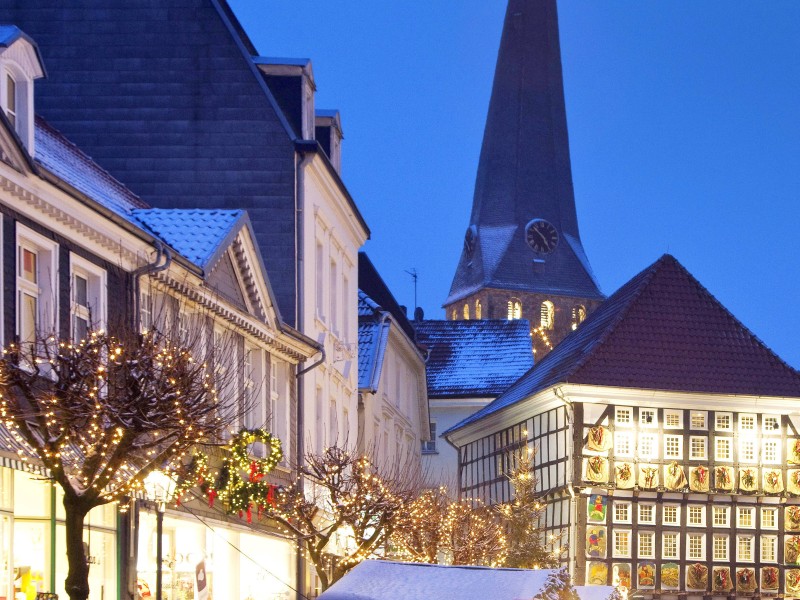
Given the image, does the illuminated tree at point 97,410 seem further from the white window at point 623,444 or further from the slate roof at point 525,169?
the slate roof at point 525,169

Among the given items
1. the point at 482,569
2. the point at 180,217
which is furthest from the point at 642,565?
the point at 482,569

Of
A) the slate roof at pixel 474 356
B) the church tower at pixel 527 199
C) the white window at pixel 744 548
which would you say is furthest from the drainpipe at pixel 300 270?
the church tower at pixel 527 199

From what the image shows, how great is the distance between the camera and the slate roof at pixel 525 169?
127625 millimetres

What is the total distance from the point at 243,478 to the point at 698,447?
2357cm

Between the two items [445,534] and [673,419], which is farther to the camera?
[673,419]

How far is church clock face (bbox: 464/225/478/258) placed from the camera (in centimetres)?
13100

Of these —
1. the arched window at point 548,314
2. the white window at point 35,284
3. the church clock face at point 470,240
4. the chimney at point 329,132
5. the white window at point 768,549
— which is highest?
the church clock face at point 470,240

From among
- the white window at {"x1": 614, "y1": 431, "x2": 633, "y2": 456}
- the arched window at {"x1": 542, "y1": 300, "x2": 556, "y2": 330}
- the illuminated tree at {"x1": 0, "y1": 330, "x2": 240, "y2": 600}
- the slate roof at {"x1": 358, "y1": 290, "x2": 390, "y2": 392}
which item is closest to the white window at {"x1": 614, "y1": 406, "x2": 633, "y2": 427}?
the white window at {"x1": 614, "y1": 431, "x2": 633, "y2": 456}

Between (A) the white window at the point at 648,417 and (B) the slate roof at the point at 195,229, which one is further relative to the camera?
(A) the white window at the point at 648,417

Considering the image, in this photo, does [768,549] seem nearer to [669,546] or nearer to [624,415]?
[669,546]

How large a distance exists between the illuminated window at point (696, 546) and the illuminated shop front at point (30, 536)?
30.0m

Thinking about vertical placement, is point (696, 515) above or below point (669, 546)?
above

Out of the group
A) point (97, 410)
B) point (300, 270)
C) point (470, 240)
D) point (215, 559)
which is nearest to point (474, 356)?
point (300, 270)

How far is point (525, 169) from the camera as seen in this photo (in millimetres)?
128125
